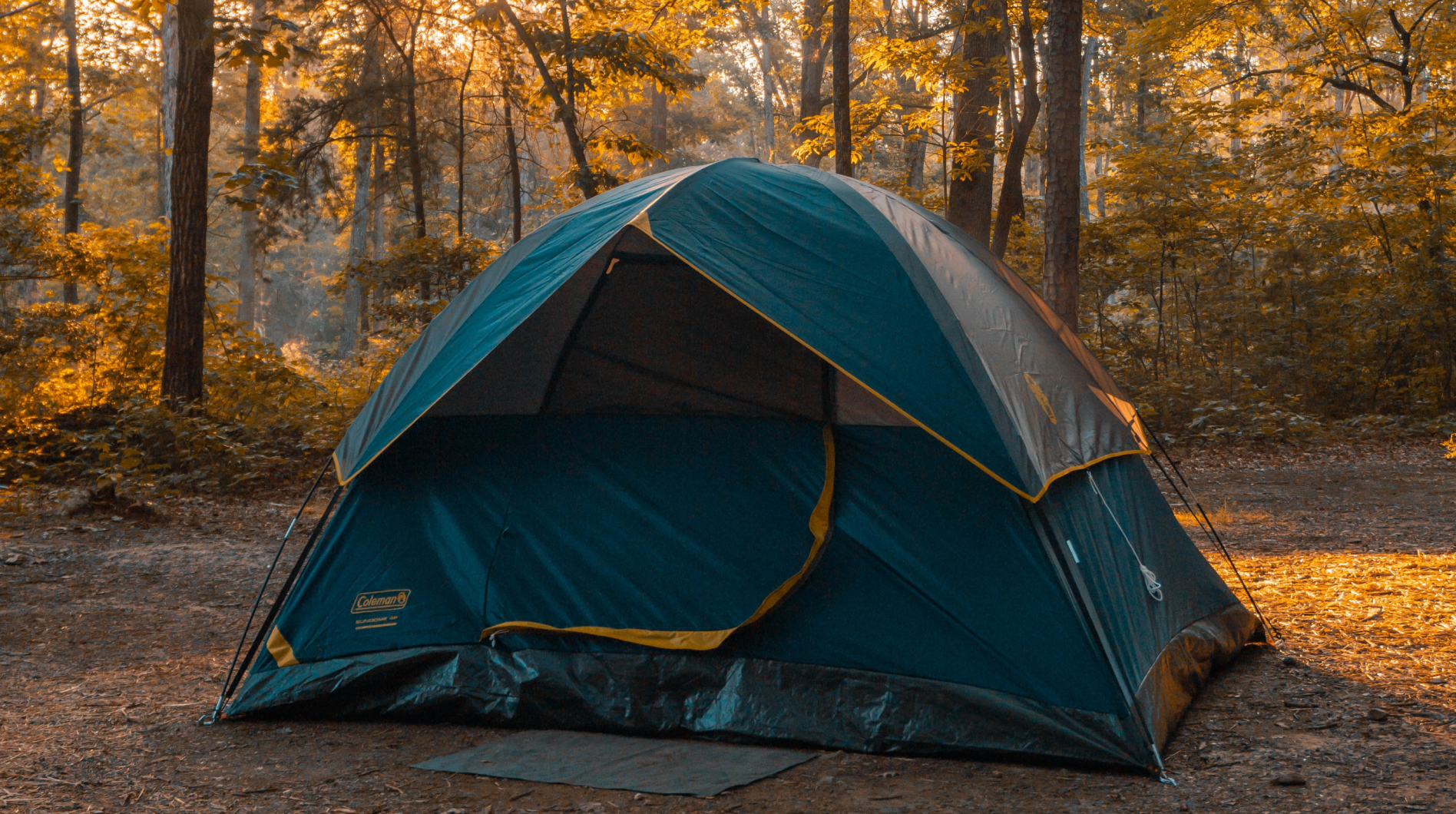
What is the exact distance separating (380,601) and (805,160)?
11752 mm

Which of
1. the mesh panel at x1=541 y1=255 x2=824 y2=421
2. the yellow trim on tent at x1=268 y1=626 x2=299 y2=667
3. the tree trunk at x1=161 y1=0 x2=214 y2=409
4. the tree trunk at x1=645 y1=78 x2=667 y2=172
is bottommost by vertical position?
the yellow trim on tent at x1=268 y1=626 x2=299 y2=667

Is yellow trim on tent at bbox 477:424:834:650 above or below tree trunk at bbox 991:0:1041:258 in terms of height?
below

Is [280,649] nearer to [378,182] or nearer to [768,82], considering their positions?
[378,182]

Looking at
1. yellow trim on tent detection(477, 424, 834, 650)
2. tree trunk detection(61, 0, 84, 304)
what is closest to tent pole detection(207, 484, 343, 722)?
yellow trim on tent detection(477, 424, 834, 650)

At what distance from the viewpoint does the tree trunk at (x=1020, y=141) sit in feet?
34.9

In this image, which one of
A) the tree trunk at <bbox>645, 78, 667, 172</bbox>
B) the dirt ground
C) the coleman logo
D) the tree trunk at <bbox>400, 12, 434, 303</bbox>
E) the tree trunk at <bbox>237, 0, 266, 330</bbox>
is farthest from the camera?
the tree trunk at <bbox>645, 78, 667, 172</bbox>

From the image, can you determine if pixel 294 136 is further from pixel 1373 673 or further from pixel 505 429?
pixel 1373 673

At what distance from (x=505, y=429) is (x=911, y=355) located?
5.71ft

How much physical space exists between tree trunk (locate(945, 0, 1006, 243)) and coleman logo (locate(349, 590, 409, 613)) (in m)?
8.90

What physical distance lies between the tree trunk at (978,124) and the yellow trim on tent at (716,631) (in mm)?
8354

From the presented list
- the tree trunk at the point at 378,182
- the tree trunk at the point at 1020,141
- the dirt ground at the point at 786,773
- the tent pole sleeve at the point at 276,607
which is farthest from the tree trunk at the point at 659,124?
the tent pole sleeve at the point at 276,607

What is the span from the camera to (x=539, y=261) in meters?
3.62

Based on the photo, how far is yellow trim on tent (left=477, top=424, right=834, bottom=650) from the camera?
3.38 meters

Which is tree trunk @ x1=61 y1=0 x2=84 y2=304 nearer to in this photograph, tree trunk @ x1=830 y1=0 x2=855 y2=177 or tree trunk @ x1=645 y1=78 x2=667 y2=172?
tree trunk @ x1=645 y1=78 x2=667 y2=172
